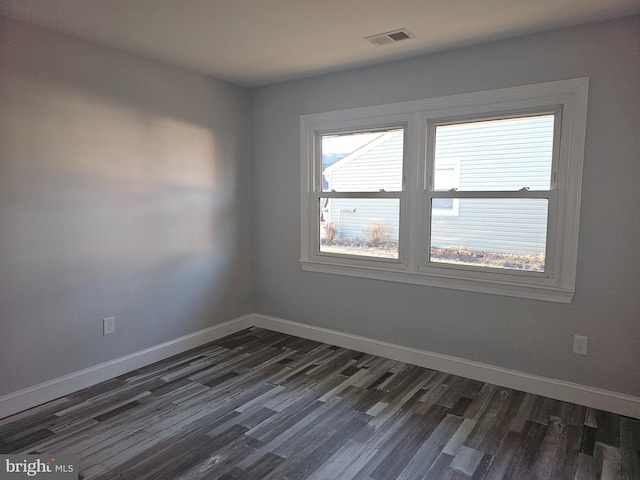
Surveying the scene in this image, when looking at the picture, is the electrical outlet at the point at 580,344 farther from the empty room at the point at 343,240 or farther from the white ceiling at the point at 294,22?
the white ceiling at the point at 294,22

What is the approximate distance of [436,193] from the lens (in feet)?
10.7

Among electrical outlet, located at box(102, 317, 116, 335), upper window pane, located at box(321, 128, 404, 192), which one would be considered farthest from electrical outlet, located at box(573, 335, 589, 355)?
electrical outlet, located at box(102, 317, 116, 335)

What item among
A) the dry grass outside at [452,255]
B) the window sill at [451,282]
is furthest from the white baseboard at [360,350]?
the dry grass outside at [452,255]

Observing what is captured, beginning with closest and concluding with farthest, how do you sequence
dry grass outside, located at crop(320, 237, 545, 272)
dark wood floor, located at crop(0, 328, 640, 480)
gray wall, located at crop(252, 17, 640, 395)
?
dark wood floor, located at crop(0, 328, 640, 480), gray wall, located at crop(252, 17, 640, 395), dry grass outside, located at crop(320, 237, 545, 272)

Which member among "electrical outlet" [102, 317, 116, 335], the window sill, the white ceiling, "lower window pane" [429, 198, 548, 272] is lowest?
"electrical outlet" [102, 317, 116, 335]

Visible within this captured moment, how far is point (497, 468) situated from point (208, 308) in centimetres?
274

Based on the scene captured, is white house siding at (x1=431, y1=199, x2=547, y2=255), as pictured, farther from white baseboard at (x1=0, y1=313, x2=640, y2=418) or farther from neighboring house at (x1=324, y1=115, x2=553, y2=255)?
white baseboard at (x1=0, y1=313, x2=640, y2=418)

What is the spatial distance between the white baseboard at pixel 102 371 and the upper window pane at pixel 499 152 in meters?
2.49

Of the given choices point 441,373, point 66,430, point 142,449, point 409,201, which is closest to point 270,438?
point 142,449

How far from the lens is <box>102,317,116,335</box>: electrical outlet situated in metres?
3.10

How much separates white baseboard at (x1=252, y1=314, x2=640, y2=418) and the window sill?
57 centimetres

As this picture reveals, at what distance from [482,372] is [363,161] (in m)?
1.98

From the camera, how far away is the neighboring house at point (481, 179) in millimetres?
2883

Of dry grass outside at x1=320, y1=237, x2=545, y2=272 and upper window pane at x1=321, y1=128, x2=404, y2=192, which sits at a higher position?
upper window pane at x1=321, y1=128, x2=404, y2=192
